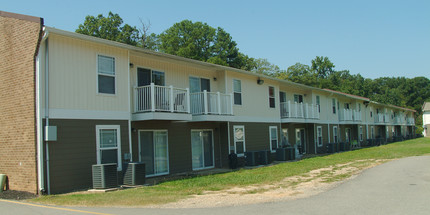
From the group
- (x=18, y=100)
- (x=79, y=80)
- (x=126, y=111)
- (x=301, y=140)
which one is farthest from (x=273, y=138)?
(x=18, y=100)

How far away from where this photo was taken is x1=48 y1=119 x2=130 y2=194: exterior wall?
11414 mm

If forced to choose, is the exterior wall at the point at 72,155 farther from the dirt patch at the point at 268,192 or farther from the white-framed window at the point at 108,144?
the dirt patch at the point at 268,192

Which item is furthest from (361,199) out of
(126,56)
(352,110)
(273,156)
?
(352,110)

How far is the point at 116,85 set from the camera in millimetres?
13648

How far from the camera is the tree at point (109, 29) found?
4222cm

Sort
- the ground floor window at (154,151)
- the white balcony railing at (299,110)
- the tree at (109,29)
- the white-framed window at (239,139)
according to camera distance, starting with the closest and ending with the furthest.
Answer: the ground floor window at (154,151), the white-framed window at (239,139), the white balcony railing at (299,110), the tree at (109,29)

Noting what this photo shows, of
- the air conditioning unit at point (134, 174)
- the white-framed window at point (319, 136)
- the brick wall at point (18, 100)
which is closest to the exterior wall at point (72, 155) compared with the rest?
the brick wall at point (18, 100)

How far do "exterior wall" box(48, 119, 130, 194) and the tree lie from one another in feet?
102

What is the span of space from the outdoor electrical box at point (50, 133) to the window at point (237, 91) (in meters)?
10.6

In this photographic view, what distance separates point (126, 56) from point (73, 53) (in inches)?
86.1

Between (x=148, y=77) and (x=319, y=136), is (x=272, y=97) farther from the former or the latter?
(x=148, y=77)

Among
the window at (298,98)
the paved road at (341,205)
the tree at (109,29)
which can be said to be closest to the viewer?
the paved road at (341,205)

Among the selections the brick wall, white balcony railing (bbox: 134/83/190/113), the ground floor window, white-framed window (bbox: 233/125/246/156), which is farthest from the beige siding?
white-framed window (bbox: 233/125/246/156)

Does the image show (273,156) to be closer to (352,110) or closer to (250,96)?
(250,96)
